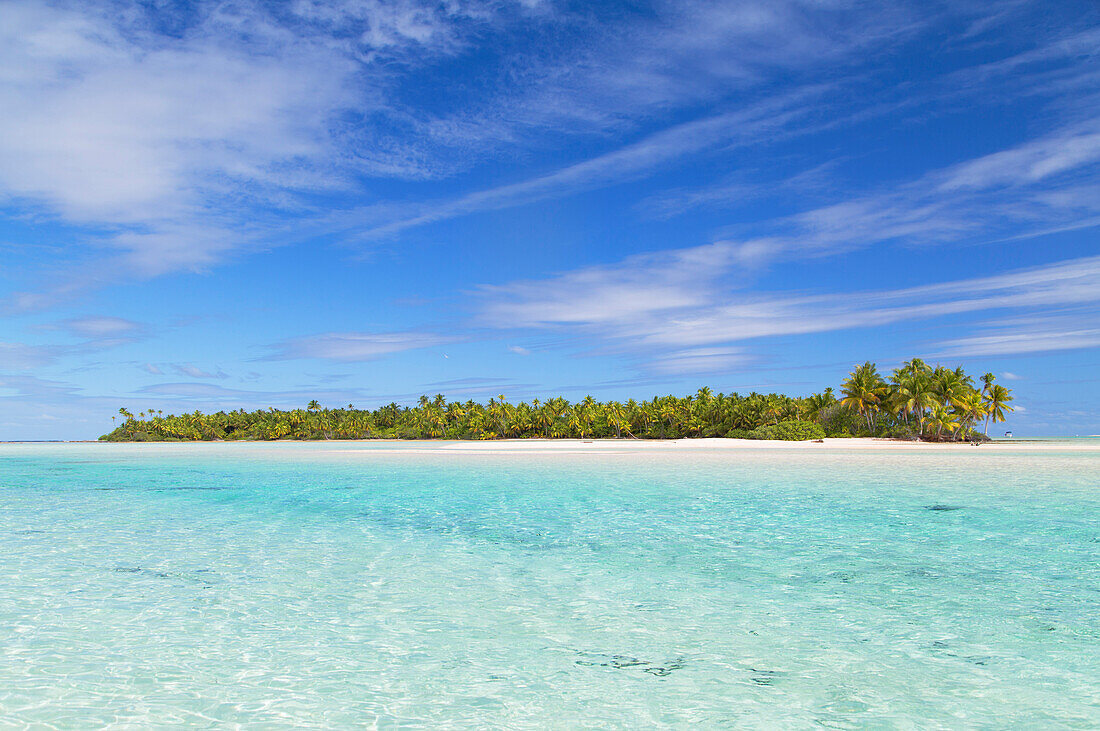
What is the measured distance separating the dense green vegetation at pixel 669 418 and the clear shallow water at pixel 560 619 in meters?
64.1

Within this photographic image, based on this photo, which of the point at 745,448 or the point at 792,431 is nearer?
the point at 745,448

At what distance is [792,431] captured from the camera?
7888 cm

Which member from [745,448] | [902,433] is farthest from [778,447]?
[902,433]

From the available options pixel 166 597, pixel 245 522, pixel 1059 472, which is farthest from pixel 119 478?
pixel 1059 472

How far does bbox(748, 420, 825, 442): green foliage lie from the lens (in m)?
78.3

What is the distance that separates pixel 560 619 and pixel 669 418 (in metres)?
94.7

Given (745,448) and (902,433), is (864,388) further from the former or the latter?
(745,448)

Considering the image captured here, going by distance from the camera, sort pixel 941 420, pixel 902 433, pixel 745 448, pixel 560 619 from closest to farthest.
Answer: pixel 560 619 < pixel 745 448 < pixel 941 420 < pixel 902 433

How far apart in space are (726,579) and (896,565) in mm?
3231

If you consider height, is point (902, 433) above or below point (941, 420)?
below

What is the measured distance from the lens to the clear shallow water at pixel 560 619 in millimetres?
5766

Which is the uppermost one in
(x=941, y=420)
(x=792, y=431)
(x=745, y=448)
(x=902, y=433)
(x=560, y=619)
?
(x=941, y=420)

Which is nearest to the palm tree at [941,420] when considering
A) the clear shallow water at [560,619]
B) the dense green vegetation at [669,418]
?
the dense green vegetation at [669,418]

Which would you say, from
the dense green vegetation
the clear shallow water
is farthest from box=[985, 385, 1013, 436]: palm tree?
the clear shallow water
